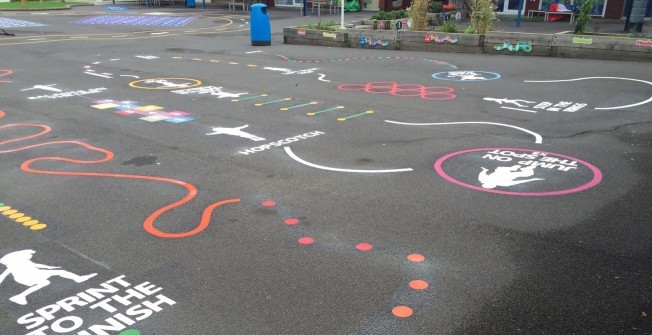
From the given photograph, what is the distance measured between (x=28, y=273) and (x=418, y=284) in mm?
3643

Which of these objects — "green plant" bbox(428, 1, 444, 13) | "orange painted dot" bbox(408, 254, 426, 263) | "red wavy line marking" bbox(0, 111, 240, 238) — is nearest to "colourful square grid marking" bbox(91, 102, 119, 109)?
"red wavy line marking" bbox(0, 111, 240, 238)

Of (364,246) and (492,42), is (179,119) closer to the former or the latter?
(364,246)

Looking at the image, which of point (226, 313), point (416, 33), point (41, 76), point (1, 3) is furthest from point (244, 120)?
point (1, 3)

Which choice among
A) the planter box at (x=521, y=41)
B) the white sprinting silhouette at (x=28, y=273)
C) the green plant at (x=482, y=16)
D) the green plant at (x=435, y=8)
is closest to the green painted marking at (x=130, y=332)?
the white sprinting silhouette at (x=28, y=273)

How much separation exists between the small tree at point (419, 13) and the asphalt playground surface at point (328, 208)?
29.1 ft

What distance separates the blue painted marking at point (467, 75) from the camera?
605 inches

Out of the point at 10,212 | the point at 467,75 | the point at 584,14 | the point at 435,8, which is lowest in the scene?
the point at 10,212

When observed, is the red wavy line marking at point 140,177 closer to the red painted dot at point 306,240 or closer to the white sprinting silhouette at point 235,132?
the red painted dot at point 306,240

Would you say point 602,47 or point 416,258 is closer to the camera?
point 416,258

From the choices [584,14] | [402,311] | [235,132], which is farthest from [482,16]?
[402,311]

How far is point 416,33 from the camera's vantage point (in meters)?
21.2

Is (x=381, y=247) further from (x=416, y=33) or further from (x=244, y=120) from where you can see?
(x=416, y=33)

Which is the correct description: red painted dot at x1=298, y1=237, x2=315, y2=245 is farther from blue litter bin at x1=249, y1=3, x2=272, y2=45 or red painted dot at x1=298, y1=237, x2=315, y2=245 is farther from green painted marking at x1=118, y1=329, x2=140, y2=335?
blue litter bin at x1=249, y1=3, x2=272, y2=45

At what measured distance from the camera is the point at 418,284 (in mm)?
5141
